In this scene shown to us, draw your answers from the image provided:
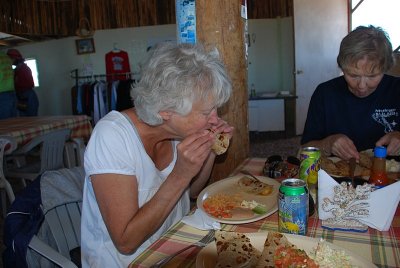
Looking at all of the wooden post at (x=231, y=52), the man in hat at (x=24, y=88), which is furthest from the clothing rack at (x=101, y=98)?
the wooden post at (x=231, y=52)

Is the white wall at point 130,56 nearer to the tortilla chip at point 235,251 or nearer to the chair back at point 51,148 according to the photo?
the chair back at point 51,148

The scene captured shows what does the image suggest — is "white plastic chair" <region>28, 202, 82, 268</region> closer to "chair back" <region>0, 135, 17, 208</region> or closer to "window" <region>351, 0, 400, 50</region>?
"chair back" <region>0, 135, 17, 208</region>

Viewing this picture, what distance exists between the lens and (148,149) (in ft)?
4.45

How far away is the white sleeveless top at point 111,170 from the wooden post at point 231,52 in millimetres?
660

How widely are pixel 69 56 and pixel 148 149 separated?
22.1ft

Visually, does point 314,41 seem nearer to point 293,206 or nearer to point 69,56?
point 69,56

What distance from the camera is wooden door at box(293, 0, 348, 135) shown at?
601 cm

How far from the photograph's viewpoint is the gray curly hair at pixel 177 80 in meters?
1.14

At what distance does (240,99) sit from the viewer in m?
1.95

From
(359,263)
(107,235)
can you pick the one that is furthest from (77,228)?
(359,263)

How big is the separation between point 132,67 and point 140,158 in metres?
6.11

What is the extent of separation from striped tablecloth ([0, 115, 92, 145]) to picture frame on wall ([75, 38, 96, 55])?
9.73 ft

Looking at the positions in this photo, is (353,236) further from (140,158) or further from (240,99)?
(240,99)

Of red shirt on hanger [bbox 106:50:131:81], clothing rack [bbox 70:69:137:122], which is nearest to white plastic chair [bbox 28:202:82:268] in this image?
clothing rack [bbox 70:69:137:122]
